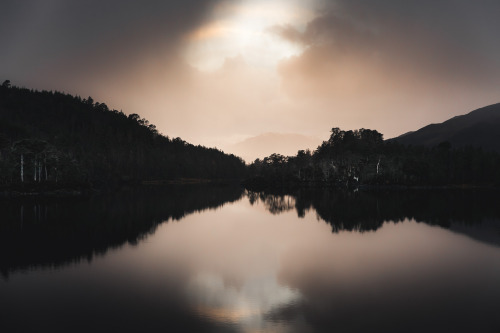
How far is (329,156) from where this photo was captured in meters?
129

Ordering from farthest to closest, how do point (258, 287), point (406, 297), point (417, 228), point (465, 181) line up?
point (465, 181)
point (417, 228)
point (258, 287)
point (406, 297)

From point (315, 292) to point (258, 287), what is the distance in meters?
2.71

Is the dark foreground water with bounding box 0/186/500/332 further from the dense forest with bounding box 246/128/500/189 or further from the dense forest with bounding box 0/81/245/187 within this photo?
the dense forest with bounding box 246/128/500/189

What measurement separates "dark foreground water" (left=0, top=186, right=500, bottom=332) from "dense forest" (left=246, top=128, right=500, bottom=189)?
8048 centimetres

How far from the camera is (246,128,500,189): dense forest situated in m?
113

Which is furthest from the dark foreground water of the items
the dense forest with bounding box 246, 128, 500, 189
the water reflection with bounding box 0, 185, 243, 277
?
the dense forest with bounding box 246, 128, 500, 189

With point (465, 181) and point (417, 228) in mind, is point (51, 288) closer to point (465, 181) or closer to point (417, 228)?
point (417, 228)

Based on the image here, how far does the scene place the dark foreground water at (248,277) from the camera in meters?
12.7

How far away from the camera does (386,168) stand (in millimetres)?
112750

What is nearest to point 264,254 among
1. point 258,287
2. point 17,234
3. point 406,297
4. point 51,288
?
point 258,287

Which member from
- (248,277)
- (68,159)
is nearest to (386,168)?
(68,159)

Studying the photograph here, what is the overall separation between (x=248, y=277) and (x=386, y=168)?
342 feet

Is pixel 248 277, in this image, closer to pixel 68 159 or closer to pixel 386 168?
pixel 68 159

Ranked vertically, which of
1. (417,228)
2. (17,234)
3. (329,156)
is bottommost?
(417,228)
